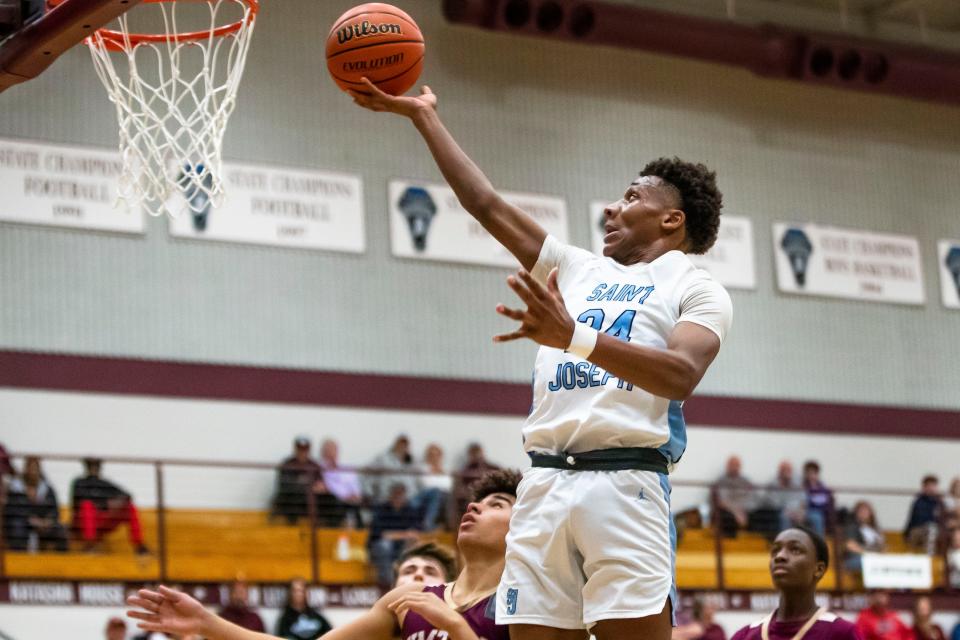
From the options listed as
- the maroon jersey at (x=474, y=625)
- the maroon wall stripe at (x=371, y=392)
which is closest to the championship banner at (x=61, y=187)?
the maroon wall stripe at (x=371, y=392)

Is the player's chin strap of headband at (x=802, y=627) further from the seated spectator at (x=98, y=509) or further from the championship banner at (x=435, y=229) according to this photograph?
the championship banner at (x=435, y=229)

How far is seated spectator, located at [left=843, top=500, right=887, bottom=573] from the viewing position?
16.8 metres

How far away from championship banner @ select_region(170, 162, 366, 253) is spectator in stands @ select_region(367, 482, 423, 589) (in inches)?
124

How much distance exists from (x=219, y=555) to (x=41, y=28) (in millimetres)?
8423

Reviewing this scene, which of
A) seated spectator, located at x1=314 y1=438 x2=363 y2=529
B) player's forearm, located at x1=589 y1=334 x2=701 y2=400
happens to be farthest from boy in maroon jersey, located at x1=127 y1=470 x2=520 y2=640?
seated spectator, located at x1=314 y1=438 x2=363 y2=529

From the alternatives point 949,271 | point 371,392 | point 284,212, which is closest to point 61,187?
point 284,212

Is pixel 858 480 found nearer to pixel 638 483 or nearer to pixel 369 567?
pixel 369 567

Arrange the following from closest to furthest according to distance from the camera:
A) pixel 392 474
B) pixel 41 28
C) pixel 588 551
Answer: pixel 588 551 < pixel 41 28 < pixel 392 474

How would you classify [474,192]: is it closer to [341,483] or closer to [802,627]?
[802,627]

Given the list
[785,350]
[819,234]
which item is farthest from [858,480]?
[819,234]

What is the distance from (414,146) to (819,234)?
19.3 feet

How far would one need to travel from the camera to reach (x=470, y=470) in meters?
16.3

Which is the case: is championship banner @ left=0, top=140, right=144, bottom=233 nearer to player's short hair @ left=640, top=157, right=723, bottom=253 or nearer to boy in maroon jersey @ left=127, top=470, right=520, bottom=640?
boy in maroon jersey @ left=127, top=470, right=520, bottom=640

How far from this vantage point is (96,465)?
539 inches
